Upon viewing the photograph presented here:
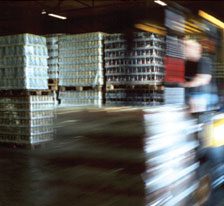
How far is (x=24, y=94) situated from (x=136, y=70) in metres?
7.93

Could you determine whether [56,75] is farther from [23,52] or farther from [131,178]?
[131,178]

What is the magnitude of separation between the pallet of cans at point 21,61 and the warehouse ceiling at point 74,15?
1137cm

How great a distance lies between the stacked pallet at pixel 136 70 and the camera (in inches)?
487

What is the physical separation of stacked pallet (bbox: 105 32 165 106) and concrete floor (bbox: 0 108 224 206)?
7.42 m

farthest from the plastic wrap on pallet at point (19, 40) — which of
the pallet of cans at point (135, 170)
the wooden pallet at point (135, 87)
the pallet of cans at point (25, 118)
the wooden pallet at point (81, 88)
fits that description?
the wooden pallet at point (81, 88)

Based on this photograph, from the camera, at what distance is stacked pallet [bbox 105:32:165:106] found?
12367 millimetres

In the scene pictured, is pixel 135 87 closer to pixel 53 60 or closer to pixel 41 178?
pixel 53 60

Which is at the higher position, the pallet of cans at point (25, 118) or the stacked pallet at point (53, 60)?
the stacked pallet at point (53, 60)

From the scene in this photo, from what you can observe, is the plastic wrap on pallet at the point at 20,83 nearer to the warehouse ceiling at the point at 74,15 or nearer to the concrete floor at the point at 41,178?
the concrete floor at the point at 41,178

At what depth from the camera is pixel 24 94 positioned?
5.35 m

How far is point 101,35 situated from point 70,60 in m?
1.75

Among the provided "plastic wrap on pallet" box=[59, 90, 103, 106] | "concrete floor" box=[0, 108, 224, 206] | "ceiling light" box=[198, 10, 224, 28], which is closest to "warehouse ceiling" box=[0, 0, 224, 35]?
"plastic wrap on pallet" box=[59, 90, 103, 106]

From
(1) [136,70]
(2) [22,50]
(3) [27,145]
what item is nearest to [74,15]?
(1) [136,70]

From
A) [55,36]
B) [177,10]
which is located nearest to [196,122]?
[177,10]
